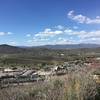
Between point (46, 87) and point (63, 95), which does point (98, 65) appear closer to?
point (46, 87)

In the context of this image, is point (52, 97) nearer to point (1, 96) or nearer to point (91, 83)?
point (1, 96)

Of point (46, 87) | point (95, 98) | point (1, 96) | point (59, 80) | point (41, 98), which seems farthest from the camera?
point (59, 80)

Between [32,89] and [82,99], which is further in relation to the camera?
[32,89]

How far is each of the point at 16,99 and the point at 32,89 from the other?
5.28ft

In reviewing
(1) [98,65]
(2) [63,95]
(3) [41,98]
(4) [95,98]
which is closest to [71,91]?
(2) [63,95]

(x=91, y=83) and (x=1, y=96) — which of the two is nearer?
(x=1, y=96)

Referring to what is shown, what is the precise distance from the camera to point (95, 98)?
7695mm

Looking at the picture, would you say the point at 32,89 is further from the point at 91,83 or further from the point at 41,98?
the point at 91,83

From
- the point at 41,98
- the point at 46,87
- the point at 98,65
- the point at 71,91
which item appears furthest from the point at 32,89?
the point at 98,65

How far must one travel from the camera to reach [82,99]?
21.8 ft

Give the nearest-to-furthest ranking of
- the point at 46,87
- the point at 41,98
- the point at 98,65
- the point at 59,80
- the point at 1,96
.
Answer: the point at 1,96 → the point at 41,98 → the point at 46,87 → the point at 59,80 → the point at 98,65

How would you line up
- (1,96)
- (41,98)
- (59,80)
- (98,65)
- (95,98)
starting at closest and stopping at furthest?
1. (1,96)
2. (41,98)
3. (95,98)
4. (59,80)
5. (98,65)

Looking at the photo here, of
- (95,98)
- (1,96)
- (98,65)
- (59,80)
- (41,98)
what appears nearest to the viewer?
(1,96)

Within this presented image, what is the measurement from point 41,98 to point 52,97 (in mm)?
413
